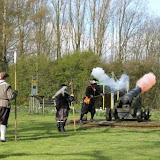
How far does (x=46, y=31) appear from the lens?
43.3 m

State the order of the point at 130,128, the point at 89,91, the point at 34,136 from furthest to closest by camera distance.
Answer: the point at 89,91 < the point at 130,128 < the point at 34,136

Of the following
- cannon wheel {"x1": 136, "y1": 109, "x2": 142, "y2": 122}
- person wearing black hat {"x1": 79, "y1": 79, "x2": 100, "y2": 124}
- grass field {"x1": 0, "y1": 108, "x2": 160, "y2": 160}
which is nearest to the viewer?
grass field {"x1": 0, "y1": 108, "x2": 160, "y2": 160}

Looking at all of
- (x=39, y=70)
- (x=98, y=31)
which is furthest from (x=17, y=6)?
(x=98, y=31)

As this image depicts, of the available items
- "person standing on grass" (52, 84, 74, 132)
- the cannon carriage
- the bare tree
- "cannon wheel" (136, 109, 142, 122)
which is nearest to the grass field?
"person standing on grass" (52, 84, 74, 132)

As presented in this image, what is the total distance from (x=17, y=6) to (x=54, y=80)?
6520mm

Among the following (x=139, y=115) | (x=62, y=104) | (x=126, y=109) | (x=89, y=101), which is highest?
(x=89, y=101)

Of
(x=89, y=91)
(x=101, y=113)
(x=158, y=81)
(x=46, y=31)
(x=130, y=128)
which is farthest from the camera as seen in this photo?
(x=46, y=31)

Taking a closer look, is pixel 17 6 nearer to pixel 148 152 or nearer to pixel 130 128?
pixel 130 128

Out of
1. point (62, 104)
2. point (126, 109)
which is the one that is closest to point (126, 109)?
point (126, 109)

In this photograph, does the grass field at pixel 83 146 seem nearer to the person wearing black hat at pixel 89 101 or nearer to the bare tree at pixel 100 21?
the person wearing black hat at pixel 89 101

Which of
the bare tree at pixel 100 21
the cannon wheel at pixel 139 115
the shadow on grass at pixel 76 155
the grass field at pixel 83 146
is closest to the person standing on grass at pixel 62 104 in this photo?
the grass field at pixel 83 146

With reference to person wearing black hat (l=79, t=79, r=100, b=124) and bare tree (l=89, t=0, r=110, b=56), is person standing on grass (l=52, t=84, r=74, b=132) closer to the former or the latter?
person wearing black hat (l=79, t=79, r=100, b=124)

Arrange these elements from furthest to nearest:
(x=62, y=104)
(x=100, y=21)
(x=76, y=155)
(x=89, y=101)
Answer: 1. (x=100, y=21)
2. (x=89, y=101)
3. (x=62, y=104)
4. (x=76, y=155)

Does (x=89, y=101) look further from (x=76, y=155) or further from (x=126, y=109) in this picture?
(x=76, y=155)
